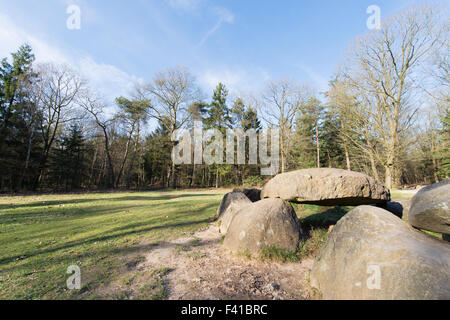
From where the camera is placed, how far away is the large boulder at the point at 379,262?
1.87 m

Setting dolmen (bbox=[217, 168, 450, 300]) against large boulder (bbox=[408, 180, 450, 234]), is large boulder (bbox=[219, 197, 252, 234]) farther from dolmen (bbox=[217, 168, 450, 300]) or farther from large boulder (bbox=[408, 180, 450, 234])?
large boulder (bbox=[408, 180, 450, 234])

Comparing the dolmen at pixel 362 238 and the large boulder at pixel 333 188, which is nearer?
the dolmen at pixel 362 238

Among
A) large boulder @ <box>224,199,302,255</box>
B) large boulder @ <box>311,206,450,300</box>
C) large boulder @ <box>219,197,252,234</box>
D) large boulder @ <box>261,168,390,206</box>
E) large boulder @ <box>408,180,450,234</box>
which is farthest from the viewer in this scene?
large boulder @ <box>219,197,252,234</box>

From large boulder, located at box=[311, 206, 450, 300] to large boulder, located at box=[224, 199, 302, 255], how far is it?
112 centimetres

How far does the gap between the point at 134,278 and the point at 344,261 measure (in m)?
3.11

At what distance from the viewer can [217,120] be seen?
26734mm

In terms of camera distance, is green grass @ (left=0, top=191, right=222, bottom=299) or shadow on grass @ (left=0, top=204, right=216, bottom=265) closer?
green grass @ (left=0, top=191, right=222, bottom=299)

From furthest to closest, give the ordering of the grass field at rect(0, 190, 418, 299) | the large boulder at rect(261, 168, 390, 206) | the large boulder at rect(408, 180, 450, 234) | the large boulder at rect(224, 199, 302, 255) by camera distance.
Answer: the large boulder at rect(261, 168, 390, 206)
the large boulder at rect(224, 199, 302, 255)
the grass field at rect(0, 190, 418, 299)
the large boulder at rect(408, 180, 450, 234)

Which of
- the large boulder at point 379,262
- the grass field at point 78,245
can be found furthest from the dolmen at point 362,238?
the grass field at point 78,245

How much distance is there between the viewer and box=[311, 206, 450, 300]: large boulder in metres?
1.87

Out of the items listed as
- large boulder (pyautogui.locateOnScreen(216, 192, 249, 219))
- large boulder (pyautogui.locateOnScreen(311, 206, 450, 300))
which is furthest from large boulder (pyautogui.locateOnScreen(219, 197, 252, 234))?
large boulder (pyautogui.locateOnScreen(311, 206, 450, 300))

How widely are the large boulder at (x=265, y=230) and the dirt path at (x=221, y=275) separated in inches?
11.1

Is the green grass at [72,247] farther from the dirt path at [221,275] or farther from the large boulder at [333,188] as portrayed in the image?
the large boulder at [333,188]

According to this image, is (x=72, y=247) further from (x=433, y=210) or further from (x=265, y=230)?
(x=433, y=210)
